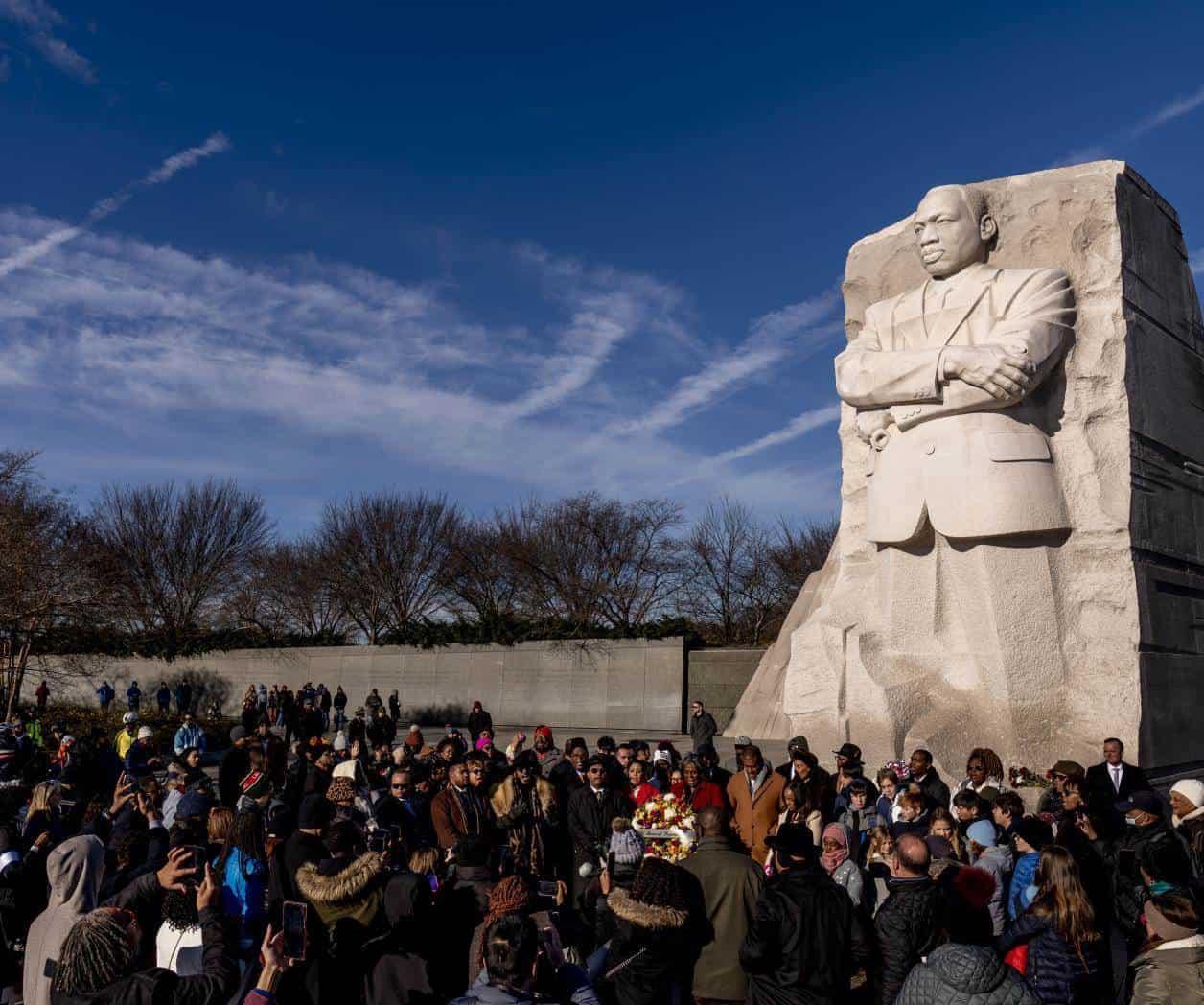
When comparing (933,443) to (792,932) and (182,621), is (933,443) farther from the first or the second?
(182,621)

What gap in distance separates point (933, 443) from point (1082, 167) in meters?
3.52

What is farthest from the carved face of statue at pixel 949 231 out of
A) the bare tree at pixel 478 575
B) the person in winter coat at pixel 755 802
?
the bare tree at pixel 478 575

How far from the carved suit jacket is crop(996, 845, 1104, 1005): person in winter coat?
22.6 feet

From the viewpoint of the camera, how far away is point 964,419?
36.6 ft

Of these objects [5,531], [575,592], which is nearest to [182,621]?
[575,592]

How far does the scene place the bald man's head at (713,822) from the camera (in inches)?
188

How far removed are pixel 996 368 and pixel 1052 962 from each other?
760 cm

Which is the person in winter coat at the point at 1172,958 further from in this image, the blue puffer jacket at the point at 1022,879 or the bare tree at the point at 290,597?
the bare tree at the point at 290,597

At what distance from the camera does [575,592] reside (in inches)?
1594

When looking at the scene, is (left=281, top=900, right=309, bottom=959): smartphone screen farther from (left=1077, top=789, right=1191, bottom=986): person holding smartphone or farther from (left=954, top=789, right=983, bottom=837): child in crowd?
(left=954, top=789, right=983, bottom=837): child in crowd

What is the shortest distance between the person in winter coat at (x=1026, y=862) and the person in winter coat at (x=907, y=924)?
112 centimetres

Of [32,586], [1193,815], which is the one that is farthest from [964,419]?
[32,586]

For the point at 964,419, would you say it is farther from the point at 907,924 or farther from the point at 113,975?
the point at 113,975

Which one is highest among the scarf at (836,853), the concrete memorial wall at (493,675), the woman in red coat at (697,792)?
the concrete memorial wall at (493,675)
